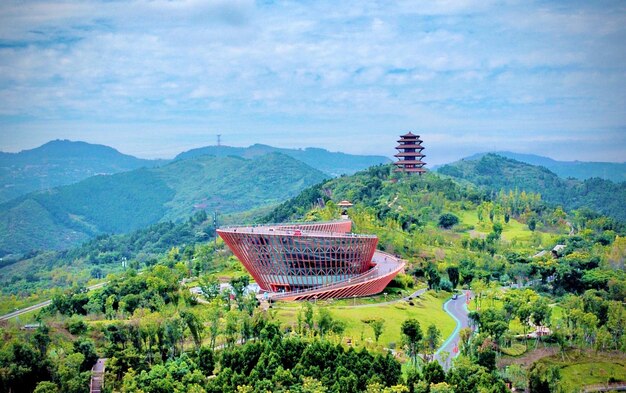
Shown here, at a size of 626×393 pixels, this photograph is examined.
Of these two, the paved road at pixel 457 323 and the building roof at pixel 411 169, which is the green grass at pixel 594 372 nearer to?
the paved road at pixel 457 323

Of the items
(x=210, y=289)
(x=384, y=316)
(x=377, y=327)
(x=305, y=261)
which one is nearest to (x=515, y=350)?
(x=384, y=316)

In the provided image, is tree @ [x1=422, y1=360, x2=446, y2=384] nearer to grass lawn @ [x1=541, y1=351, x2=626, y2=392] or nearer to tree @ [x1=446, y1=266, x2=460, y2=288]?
grass lawn @ [x1=541, y1=351, x2=626, y2=392]

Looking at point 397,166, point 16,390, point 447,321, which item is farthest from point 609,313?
point 397,166

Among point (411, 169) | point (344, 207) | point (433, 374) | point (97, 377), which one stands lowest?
point (97, 377)

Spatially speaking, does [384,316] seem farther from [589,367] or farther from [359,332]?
[589,367]

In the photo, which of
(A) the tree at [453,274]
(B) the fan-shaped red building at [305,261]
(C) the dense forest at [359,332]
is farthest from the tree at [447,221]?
(B) the fan-shaped red building at [305,261]

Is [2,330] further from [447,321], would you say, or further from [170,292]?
[447,321]

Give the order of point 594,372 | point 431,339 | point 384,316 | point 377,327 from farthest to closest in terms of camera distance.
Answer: point 384,316, point 431,339, point 377,327, point 594,372
